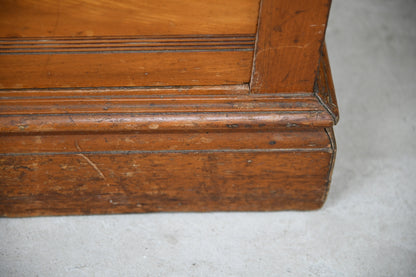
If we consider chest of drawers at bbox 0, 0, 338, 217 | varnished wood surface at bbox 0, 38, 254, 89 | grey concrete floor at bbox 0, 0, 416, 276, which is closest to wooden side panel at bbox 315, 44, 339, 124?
chest of drawers at bbox 0, 0, 338, 217

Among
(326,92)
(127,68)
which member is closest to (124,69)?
(127,68)

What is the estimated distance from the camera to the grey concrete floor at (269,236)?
109 cm

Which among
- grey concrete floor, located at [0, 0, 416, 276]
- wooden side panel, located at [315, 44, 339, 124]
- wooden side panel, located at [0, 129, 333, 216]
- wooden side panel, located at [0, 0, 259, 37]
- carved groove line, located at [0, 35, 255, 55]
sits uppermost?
wooden side panel, located at [0, 0, 259, 37]

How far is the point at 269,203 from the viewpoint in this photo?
1202mm

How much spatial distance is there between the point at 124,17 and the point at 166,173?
409 millimetres

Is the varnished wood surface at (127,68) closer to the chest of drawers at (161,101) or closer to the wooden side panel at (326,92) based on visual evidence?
the chest of drawers at (161,101)

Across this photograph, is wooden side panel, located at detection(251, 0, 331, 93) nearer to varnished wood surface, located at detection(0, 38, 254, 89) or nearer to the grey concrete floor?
varnished wood surface, located at detection(0, 38, 254, 89)

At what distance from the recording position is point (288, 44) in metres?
0.97

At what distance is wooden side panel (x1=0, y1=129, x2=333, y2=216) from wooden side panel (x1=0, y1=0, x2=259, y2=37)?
25 centimetres

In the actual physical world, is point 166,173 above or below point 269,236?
above

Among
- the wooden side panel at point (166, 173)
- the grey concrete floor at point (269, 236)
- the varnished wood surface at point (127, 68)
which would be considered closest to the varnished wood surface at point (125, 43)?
the varnished wood surface at point (127, 68)

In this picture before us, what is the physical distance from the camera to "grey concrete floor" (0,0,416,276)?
109cm

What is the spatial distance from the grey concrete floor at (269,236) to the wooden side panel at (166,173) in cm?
5

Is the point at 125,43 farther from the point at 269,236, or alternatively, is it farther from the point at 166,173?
the point at 269,236
